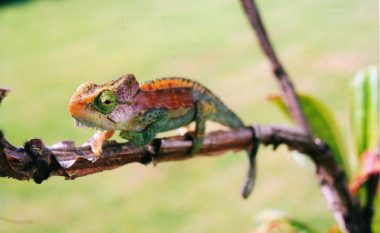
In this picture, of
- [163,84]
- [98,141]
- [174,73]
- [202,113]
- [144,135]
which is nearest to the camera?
[98,141]

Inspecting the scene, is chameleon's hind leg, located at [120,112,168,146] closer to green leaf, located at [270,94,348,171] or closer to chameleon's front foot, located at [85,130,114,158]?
chameleon's front foot, located at [85,130,114,158]

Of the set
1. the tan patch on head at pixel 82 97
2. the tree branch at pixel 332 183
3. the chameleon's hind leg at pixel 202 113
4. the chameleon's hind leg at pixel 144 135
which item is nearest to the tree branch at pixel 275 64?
the tree branch at pixel 332 183

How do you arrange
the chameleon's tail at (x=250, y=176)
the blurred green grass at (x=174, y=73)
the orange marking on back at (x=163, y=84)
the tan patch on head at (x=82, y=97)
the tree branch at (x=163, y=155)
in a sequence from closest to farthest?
the tree branch at (x=163, y=155) < the tan patch on head at (x=82, y=97) < the orange marking on back at (x=163, y=84) < the chameleon's tail at (x=250, y=176) < the blurred green grass at (x=174, y=73)

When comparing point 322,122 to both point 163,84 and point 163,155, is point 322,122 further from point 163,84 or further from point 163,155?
point 163,155

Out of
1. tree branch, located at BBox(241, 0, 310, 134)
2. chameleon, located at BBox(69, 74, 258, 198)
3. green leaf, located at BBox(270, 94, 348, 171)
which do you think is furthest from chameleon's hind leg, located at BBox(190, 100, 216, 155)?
green leaf, located at BBox(270, 94, 348, 171)

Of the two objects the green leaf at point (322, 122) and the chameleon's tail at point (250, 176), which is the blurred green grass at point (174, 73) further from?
the green leaf at point (322, 122)

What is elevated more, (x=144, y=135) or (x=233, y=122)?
(x=144, y=135)

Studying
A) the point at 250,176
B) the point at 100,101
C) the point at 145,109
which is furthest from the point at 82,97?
the point at 250,176
